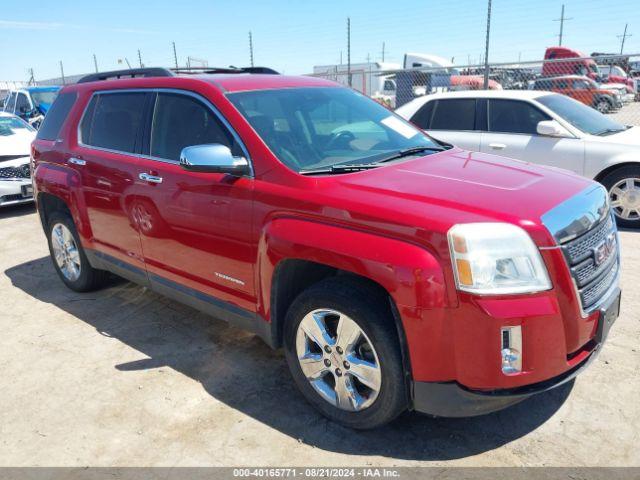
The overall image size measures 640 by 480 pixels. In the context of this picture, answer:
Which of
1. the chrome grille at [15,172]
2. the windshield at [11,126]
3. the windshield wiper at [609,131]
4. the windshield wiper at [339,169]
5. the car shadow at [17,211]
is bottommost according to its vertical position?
the car shadow at [17,211]

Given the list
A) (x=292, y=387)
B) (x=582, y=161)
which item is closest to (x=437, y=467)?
(x=292, y=387)

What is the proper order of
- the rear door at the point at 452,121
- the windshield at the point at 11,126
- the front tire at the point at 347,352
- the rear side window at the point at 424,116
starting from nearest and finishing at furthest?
1. the front tire at the point at 347,352
2. the rear door at the point at 452,121
3. the rear side window at the point at 424,116
4. the windshield at the point at 11,126

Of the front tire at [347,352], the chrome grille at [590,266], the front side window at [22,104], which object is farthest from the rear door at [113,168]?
the front side window at [22,104]

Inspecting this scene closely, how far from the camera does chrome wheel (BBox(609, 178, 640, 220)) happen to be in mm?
6324

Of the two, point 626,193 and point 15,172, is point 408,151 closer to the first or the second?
point 626,193

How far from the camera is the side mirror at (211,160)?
2.96m

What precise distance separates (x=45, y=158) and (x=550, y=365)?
4.45m

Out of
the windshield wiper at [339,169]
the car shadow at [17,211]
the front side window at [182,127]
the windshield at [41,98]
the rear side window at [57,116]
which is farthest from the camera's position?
the windshield at [41,98]

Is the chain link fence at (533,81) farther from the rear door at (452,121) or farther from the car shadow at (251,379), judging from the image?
the car shadow at (251,379)

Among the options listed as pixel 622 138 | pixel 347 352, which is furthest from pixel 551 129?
pixel 347 352

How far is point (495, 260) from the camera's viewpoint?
2.30 m

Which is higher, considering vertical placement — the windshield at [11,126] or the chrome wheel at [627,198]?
the windshield at [11,126]

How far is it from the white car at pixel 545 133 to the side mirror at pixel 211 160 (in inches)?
190

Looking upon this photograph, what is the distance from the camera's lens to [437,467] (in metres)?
2.59
